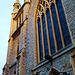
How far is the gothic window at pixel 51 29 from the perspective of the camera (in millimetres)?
7445

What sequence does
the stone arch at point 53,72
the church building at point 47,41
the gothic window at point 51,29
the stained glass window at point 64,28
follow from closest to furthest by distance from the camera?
1. the church building at point 47,41
2. the stone arch at point 53,72
3. the stained glass window at point 64,28
4. the gothic window at point 51,29

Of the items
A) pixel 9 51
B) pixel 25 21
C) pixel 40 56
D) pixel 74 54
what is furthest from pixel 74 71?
pixel 9 51

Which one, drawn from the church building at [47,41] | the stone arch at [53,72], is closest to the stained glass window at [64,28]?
the church building at [47,41]

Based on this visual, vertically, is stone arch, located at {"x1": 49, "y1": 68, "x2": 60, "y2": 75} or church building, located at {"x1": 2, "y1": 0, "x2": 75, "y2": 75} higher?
church building, located at {"x1": 2, "y1": 0, "x2": 75, "y2": 75}

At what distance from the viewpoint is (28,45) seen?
10375mm

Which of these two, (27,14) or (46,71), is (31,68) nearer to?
(46,71)

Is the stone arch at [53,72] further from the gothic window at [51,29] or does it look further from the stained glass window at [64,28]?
the stained glass window at [64,28]

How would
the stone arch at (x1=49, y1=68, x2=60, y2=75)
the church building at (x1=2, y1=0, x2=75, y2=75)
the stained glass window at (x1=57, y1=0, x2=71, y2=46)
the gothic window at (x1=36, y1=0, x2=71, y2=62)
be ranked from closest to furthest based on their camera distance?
the church building at (x1=2, y1=0, x2=75, y2=75) < the stone arch at (x1=49, y1=68, x2=60, y2=75) < the stained glass window at (x1=57, y1=0, x2=71, y2=46) < the gothic window at (x1=36, y1=0, x2=71, y2=62)

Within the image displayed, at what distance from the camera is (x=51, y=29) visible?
877 centimetres

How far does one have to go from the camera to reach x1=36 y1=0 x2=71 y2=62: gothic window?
7.45 meters

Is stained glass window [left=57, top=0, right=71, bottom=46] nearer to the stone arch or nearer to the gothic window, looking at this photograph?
the gothic window

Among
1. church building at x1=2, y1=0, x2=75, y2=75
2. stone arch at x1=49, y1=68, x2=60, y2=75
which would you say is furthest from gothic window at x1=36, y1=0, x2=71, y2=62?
stone arch at x1=49, y1=68, x2=60, y2=75

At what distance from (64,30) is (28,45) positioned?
13.1 feet

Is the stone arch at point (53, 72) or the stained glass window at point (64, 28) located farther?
the stained glass window at point (64, 28)
